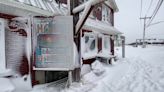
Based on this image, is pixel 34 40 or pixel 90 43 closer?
pixel 34 40

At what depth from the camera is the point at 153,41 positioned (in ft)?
213

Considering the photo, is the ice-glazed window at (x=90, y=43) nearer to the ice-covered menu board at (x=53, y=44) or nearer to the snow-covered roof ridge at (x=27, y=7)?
the snow-covered roof ridge at (x=27, y=7)

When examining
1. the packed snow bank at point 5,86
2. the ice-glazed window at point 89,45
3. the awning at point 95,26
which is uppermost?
the awning at point 95,26

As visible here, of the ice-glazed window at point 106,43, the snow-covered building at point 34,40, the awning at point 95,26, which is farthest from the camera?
the ice-glazed window at point 106,43

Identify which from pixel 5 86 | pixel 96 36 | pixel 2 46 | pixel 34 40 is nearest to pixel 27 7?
pixel 34 40

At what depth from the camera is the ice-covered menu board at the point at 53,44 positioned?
6910 mm

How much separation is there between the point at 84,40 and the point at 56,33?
411 cm

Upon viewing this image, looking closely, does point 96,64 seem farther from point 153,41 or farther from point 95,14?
point 153,41

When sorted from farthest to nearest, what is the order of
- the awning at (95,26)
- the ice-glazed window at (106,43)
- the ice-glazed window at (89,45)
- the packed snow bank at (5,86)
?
the ice-glazed window at (106,43)
the ice-glazed window at (89,45)
the awning at (95,26)
the packed snow bank at (5,86)

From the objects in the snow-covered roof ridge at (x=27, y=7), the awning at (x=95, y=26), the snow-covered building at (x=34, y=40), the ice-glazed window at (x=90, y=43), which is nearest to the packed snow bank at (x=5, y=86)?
the snow-covered building at (x=34, y=40)

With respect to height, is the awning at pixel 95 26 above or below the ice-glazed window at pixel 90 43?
above

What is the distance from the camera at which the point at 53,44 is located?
695 cm

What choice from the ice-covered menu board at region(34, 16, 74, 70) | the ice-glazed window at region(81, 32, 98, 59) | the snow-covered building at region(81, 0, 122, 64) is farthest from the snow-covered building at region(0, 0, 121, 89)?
the ice-glazed window at region(81, 32, 98, 59)

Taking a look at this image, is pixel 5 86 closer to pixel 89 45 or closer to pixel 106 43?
pixel 89 45
